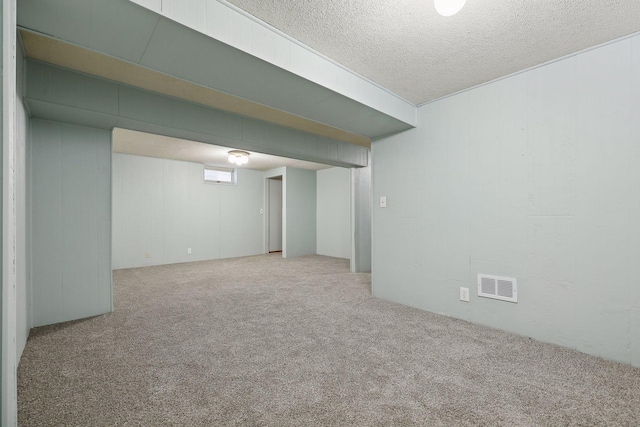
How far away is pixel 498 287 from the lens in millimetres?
2479

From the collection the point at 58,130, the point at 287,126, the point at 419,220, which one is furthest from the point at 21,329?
the point at 419,220

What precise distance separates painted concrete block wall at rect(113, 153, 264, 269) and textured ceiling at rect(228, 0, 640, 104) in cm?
526

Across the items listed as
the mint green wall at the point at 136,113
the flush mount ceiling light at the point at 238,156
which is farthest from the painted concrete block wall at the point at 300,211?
the mint green wall at the point at 136,113

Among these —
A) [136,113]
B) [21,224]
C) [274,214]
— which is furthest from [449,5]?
[274,214]

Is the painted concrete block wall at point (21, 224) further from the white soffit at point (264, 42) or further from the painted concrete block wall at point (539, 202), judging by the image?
the painted concrete block wall at point (539, 202)

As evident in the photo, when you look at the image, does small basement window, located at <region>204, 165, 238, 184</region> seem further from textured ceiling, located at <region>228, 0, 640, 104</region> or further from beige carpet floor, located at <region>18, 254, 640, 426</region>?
textured ceiling, located at <region>228, 0, 640, 104</region>

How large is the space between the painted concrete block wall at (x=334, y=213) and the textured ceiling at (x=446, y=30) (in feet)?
15.5

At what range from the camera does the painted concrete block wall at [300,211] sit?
283 inches

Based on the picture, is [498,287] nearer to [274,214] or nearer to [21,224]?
[21,224]

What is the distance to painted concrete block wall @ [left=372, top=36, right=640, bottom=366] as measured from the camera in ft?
6.31

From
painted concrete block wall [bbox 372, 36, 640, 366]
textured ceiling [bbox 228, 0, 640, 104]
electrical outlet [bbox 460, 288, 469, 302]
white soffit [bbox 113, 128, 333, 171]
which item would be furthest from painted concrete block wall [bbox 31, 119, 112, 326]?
electrical outlet [bbox 460, 288, 469, 302]

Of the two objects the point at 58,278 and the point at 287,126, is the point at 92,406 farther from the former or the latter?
the point at 287,126

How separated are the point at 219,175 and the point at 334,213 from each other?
312cm

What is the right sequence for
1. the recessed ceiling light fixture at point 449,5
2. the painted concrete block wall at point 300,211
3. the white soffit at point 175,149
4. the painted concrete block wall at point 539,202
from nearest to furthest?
the recessed ceiling light fixture at point 449,5, the painted concrete block wall at point 539,202, the white soffit at point 175,149, the painted concrete block wall at point 300,211
